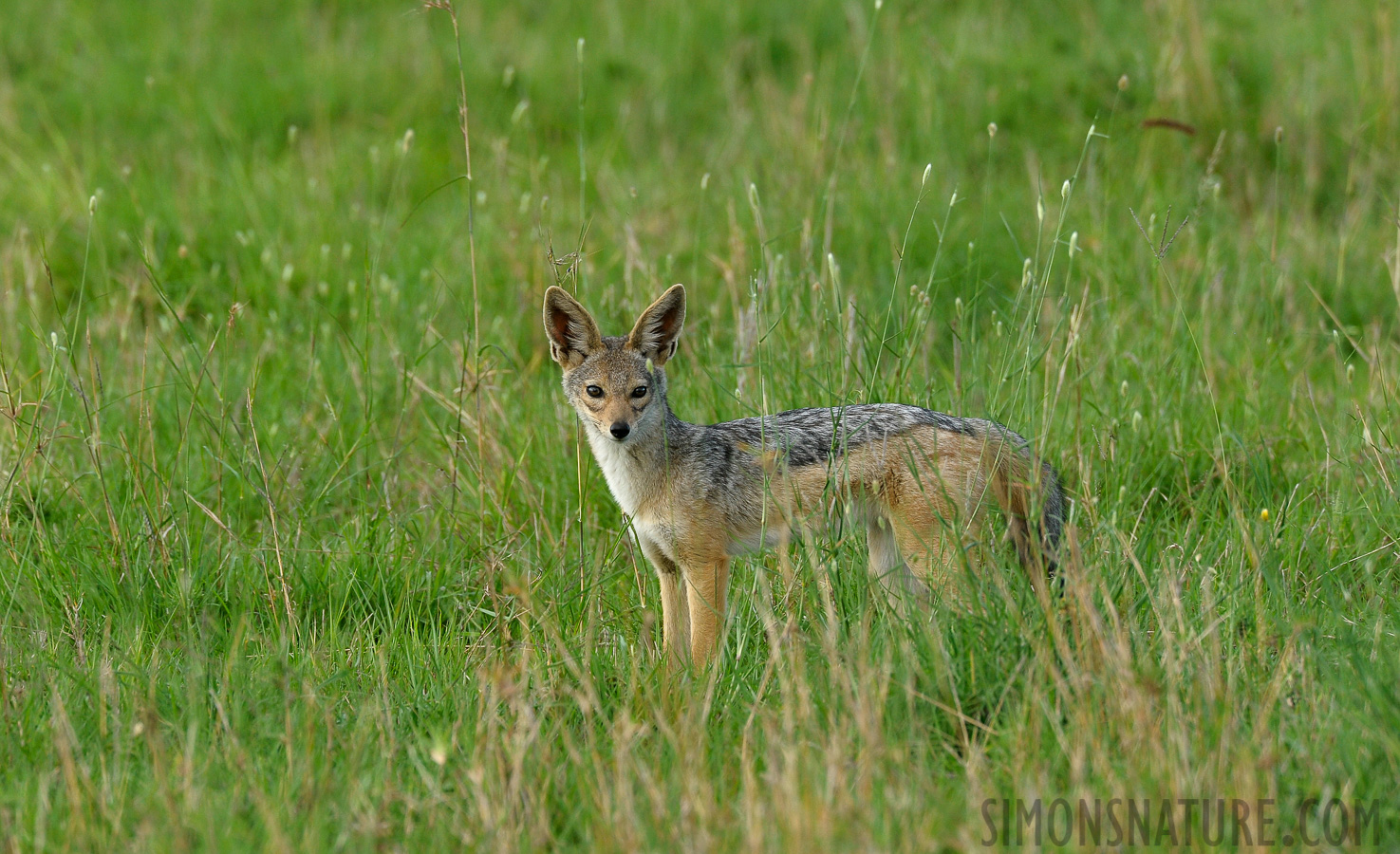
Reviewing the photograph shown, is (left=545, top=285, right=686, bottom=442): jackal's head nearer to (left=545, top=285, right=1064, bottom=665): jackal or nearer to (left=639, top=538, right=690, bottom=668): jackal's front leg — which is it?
(left=545, top=285, right=1064, bottom=665): jackal

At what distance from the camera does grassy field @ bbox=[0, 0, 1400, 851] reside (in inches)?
147

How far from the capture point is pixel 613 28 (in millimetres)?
10977

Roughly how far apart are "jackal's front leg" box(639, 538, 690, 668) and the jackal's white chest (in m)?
0.18

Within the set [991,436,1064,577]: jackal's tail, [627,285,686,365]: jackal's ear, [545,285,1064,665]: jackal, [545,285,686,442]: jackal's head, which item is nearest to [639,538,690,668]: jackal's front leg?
[545,285,1064,665]: jackal

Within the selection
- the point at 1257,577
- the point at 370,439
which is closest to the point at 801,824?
the point at 1257,577

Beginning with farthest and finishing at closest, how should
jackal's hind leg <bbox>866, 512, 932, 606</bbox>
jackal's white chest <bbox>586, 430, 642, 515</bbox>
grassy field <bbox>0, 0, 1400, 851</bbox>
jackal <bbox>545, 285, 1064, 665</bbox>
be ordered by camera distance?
1. jackal's white chest <bbox>586, 430, 642, 515</bbox>
2. jackal <bbox>545, 285, 1064, 665</bbox>
3. jackal's hind leg <bbox>866, 512, 932, 606</bbox>
4. grassy field <bbox>0, 0, 1400, 851</bbox>

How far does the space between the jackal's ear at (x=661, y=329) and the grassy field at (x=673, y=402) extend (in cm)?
32

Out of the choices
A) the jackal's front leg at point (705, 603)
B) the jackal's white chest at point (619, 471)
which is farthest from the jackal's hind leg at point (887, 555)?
the jackal's white chest at point (619, 471)

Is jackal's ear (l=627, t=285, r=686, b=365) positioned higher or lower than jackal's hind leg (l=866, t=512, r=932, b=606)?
higher

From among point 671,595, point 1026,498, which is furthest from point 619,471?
point 1026,498

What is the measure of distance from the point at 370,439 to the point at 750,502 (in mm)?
1958

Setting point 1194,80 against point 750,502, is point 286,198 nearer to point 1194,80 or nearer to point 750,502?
point 750,502

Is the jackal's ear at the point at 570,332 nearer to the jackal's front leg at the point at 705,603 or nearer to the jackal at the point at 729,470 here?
the jackal at the point at 729,470

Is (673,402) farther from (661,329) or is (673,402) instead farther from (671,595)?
(671,595)
